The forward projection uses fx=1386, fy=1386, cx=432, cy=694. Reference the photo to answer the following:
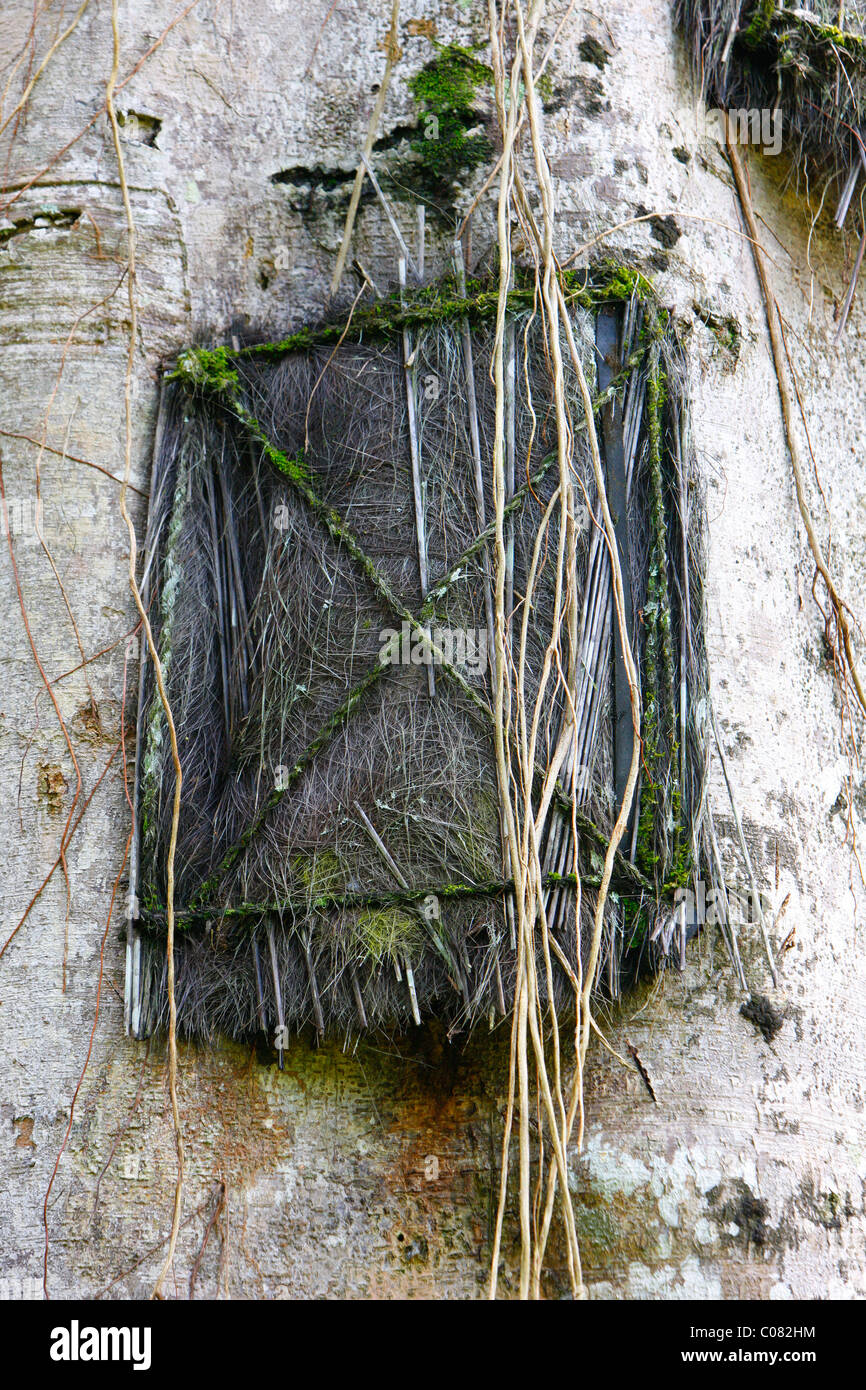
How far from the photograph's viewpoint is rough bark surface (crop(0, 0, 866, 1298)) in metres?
3.25

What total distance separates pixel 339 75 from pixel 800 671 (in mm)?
2172

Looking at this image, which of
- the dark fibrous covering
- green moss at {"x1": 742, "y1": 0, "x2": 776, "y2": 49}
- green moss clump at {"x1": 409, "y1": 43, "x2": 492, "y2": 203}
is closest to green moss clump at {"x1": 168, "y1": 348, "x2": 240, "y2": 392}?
the dark fibrous covering

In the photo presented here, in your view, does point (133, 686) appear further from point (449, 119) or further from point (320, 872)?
point (449, 119)

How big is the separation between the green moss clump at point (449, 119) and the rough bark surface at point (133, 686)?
6cm

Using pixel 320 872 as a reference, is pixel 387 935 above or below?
below

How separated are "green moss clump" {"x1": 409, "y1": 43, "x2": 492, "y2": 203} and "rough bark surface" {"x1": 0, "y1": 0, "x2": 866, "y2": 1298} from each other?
6cm

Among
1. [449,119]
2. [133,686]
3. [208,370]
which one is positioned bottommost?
[133,686]

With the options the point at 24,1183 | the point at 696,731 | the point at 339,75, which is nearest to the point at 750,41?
the point at 339,75

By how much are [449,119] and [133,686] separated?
1.83 meters

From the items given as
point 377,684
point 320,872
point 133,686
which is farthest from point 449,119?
point 320,872

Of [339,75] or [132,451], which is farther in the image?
[339,75]

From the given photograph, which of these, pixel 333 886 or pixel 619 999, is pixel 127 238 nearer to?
pixel 333 886

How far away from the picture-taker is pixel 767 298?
4176 millimetres

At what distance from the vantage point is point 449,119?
154 inches
